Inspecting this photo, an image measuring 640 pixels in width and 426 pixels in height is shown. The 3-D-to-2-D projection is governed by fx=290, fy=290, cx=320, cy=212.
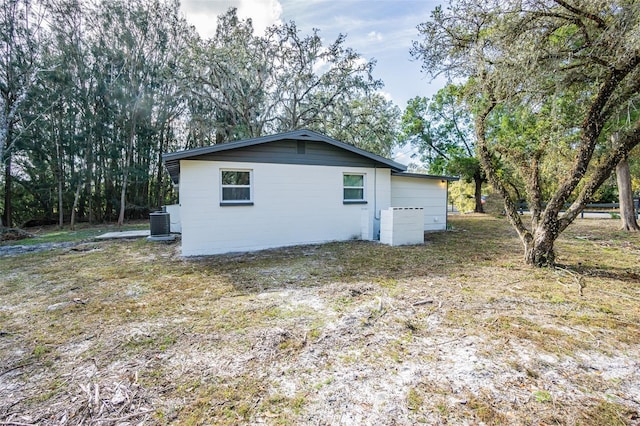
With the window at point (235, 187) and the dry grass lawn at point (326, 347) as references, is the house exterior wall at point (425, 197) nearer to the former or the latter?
the window at point (235, 187)

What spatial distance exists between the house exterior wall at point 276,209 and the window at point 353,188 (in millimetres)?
156

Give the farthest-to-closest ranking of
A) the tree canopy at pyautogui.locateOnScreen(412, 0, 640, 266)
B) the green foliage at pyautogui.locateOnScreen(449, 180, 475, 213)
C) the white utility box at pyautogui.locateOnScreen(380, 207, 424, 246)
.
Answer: the green foliage at pyautogui.locateOnScreen(449, 180, 475, 213) < the white utility box at pyautogui.locateOnScreen(380, 207, 424, 246) < the tree canopy at pyautogui.locateOnScreen(412, 0, 640, 266)

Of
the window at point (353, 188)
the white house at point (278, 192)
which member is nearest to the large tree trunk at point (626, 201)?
the white house at point (278, 192)

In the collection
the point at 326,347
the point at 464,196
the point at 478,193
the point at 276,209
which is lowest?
the point at 326,347

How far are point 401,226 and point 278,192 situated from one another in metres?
3.36

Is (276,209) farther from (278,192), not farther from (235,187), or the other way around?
(235,187)

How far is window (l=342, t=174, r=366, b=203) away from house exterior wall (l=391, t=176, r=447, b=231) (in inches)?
77.4

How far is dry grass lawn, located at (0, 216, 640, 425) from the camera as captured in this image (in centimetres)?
181

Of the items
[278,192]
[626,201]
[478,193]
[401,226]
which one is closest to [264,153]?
[278,192]

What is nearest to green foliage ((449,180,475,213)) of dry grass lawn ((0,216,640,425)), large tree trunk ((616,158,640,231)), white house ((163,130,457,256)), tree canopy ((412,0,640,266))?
large tree trunk ((616,158,640,231))

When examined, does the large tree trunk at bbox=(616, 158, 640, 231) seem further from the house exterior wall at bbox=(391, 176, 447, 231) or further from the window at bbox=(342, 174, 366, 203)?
the window at bbox=(342, 174, 366, 203)

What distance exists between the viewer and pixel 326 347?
2.55 meters

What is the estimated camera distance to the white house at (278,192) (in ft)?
22.1

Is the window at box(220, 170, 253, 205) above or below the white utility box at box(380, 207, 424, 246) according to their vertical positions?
above
